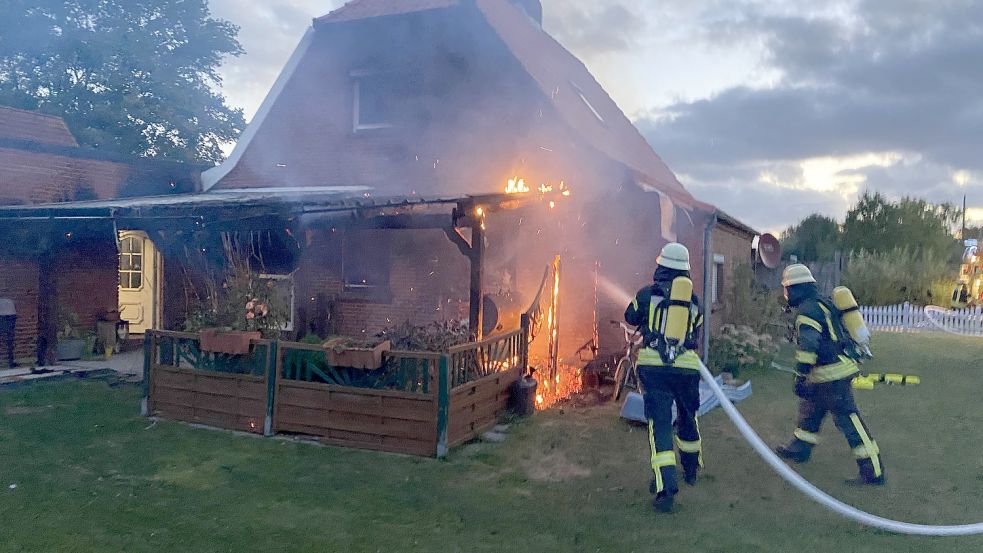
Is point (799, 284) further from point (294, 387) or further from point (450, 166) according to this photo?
point (450, 166)

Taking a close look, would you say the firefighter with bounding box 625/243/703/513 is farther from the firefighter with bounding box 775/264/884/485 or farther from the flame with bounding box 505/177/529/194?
the flame with bounding box 505/177/529/194

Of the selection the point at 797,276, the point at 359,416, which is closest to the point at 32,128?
the point at 359,416

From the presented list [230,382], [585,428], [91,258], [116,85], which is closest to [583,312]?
[585,428]

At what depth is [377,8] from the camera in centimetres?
1221

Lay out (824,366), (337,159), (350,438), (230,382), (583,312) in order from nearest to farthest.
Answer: (824,366)
(350,438)
(230,382)
(583,312)
(337,159)

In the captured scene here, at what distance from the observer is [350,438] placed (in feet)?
21.9

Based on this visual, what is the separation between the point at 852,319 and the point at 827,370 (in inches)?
19.5

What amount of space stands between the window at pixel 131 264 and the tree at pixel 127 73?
10.5m

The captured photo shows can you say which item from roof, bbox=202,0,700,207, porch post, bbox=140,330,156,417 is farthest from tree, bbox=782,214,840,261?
porch post, bbox=140,330,156,417

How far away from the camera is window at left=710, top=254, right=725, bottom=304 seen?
12.6m

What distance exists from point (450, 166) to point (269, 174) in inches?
147

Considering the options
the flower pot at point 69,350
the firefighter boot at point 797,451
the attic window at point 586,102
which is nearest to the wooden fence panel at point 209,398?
the flower pot at point 69,350

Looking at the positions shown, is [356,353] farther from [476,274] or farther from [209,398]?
[209,398]

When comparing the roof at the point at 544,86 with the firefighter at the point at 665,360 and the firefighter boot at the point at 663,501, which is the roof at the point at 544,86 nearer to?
the firefighter at the point at 665,360
